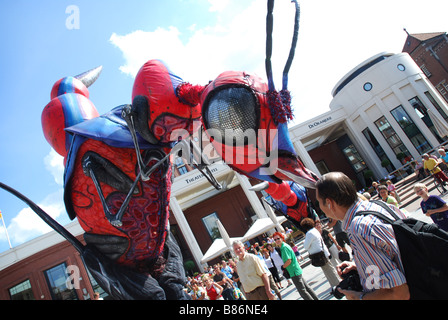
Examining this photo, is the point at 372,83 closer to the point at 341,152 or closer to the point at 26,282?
the point at 341,152

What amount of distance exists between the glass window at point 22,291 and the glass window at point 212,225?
10421 millimetres

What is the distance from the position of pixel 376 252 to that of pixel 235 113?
38.7 inches

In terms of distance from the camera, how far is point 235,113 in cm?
162

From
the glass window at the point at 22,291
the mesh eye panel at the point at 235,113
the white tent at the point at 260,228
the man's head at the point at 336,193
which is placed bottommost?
the white tent at the point at 260,228

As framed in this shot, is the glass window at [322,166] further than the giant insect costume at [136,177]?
Yes

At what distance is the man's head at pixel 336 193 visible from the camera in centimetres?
146

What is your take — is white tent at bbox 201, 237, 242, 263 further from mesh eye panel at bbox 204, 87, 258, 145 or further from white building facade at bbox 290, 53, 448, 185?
mesh eye panel at bbox 204, 87, 258, 145

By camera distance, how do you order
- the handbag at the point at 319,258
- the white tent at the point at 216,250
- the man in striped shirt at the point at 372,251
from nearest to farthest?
the man in striped shirt at the point at 372,251 → the handbag at the point at 319,258 → the white tent at the point at 216,250

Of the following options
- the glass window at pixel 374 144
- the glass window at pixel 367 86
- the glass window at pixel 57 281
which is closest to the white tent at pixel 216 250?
the glass window at pixel 57 281

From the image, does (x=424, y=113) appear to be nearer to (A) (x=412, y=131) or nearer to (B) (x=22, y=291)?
(A) (x=412, y=131)

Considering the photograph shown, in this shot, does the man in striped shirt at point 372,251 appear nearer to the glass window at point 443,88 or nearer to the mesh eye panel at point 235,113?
the mesh eye panel at point 235,113

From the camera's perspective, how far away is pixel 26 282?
569 inches
